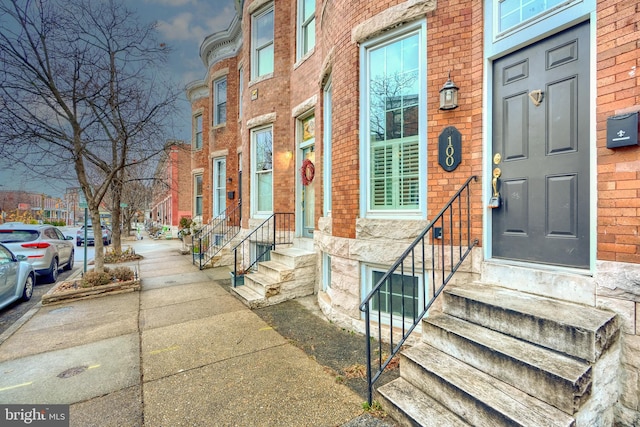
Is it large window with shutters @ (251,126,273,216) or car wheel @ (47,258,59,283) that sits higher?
large window with shutters @ (251,126,273,216)

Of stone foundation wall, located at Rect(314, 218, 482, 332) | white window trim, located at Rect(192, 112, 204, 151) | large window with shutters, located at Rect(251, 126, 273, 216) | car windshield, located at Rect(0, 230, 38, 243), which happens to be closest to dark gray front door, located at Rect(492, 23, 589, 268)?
stone foundation wall, located at Rect(314, 218, 482, 332)

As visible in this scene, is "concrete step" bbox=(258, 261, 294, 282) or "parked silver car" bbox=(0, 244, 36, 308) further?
"concrete step" bbox=(258, 261, 294, 282)

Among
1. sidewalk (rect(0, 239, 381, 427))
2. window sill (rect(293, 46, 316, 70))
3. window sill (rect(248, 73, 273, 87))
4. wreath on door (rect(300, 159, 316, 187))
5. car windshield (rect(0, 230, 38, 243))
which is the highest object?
window sill (rect(248, 73, 273, 87))

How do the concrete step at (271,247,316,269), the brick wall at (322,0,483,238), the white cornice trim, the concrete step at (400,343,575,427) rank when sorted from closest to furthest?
the concrete step at (400,343,575,427) → the brick wall at (322,0,483,238) → the white cornice trim → the concrete step at (271,247,316,269)

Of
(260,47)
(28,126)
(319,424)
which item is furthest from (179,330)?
(260,47)

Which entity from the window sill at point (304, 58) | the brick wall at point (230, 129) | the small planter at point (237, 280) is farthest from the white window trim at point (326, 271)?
the brick wall at point (230, 129)

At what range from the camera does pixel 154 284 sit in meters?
7.49

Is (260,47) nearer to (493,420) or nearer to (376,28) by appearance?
(376,28)

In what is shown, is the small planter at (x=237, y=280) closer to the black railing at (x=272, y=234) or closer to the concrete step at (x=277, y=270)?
the black railing at (x=272, y=234)

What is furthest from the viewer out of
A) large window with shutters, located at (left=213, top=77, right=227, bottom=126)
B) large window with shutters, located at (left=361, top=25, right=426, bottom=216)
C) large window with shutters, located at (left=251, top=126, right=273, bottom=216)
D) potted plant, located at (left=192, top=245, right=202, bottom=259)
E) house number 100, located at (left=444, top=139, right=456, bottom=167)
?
large window with shutters, located at (left=213, top=77, right=227, bottom=126)

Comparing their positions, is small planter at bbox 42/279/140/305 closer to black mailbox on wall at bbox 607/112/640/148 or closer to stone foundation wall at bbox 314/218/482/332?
stone foundation wall at bbox 314/218/482/332

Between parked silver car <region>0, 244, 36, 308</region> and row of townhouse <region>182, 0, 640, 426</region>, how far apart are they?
477cm

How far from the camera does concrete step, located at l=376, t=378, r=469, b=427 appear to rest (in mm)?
2197

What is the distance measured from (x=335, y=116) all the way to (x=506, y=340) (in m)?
→ 3.60
